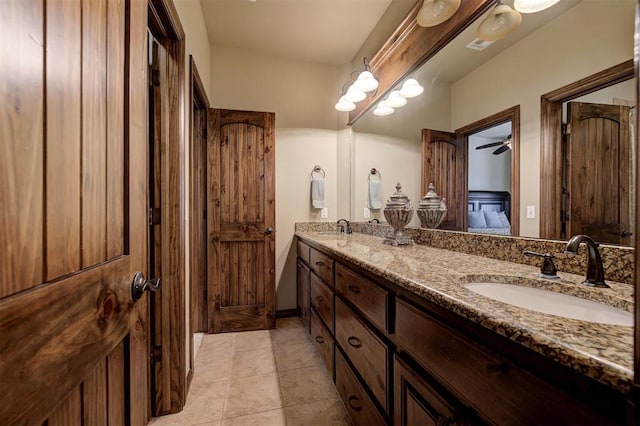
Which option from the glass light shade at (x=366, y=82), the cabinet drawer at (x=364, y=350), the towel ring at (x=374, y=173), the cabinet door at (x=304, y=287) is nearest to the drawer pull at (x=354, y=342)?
the cabinet drawer at (x=364, y=350)

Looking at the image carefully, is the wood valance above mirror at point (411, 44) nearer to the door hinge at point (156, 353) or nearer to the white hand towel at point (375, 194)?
the white hand towel at point (375, 194)

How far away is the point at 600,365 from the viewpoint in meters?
0.41

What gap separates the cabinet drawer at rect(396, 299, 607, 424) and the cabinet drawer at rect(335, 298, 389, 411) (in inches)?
8.7

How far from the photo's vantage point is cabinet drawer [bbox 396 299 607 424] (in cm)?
47

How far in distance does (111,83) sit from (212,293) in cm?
230

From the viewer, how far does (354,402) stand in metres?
1.34

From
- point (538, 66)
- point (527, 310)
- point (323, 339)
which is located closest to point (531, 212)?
point (538, 66)

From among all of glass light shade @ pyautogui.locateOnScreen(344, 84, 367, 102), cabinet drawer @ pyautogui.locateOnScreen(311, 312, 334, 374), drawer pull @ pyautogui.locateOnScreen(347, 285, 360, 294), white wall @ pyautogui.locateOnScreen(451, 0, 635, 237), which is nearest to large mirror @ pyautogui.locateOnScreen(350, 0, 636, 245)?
white wall @ pyautogui.locateOnScreen(451, 0, 635, 237)

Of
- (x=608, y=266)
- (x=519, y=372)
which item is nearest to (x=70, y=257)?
(x=519, y=372)

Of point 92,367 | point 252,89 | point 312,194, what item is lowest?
point 92,367

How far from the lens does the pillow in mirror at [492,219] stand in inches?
53.2

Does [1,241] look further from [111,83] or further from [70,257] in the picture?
[111,83]

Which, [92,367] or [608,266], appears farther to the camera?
[608,266]

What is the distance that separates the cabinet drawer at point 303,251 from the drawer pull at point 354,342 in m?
1.04
